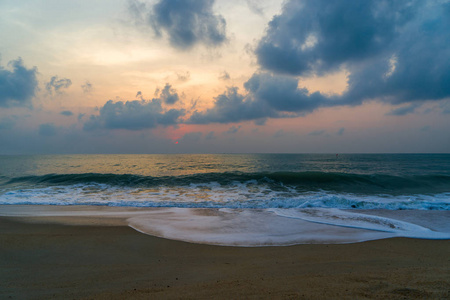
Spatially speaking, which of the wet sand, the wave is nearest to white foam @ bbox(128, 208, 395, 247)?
the wet sand

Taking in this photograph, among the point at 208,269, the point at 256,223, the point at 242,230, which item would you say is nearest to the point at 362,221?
the point at 256,223

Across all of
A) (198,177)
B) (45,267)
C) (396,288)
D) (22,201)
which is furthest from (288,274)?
(198,177)

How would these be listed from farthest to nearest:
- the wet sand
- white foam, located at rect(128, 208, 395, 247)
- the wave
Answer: the wave < white foam, located at rect(128, 208, 395, 247) < the wet sand

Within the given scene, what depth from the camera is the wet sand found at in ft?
12.1

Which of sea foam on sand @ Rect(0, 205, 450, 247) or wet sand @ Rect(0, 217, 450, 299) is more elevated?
wet sand @ Rect(0, 217, 450, 299)

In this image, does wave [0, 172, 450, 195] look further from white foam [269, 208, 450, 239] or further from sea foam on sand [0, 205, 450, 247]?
sea foam on sand [0, 205, 450, 247]

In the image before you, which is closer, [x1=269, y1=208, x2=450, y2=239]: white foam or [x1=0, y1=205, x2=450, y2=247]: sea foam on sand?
[x1=0, y1=205, x2=450, y2=247]: sea foam on sand

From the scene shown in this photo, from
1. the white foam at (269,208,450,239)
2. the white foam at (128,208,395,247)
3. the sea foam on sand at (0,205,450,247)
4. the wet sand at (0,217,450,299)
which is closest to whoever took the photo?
the wet sand at (0,217,450,299)

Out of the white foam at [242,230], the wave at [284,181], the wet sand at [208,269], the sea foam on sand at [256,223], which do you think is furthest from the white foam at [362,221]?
the wave at [284,181]

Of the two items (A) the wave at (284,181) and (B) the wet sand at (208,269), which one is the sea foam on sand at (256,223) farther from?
(A) the wave at (284,181)

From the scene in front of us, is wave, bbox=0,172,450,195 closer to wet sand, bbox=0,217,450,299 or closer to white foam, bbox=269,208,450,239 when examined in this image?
white foam, bbox=269,208,450,239

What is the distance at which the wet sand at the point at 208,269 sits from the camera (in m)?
3.69

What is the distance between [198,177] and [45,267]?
19.2 meters

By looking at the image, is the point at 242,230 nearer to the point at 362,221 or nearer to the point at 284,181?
the point at 362,221
